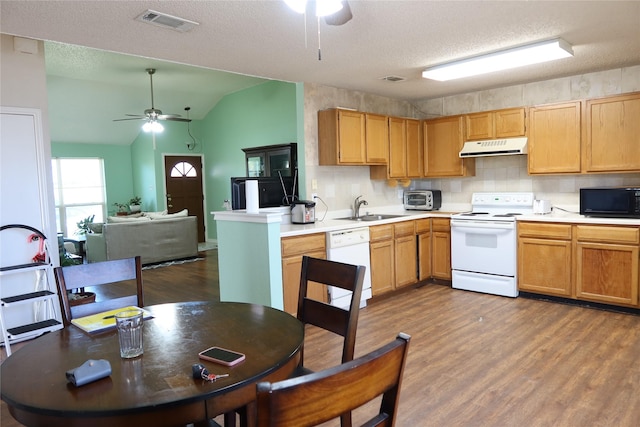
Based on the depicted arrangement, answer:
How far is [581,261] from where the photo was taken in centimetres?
417

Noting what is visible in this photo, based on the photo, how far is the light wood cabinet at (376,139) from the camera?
486 cm

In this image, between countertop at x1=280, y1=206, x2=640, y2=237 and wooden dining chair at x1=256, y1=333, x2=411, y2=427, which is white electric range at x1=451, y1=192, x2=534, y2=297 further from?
wooden dining chair at x1=256, y1=333, x2=411, y2=427

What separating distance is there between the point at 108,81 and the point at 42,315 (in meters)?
5.16

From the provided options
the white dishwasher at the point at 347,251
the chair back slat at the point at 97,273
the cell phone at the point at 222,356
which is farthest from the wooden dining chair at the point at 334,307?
the white dishwasher at the point at 347,251

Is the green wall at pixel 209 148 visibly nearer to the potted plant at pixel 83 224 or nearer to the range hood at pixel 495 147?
the potted plant at pixel 83 224

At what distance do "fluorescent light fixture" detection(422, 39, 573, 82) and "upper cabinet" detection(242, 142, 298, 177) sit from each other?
288cm

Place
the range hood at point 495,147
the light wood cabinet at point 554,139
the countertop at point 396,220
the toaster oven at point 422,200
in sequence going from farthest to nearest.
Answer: the toaster oven at point 422,200, the range hood at point 495,147, the light wood cabinet at point 554,139, the countertop at point 396,220

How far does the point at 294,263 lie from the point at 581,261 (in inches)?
111

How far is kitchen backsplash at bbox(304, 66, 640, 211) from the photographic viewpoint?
453 centimetres

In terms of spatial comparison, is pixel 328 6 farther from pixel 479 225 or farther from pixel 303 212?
pixel 479 225

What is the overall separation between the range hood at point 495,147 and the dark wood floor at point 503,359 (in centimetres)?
161

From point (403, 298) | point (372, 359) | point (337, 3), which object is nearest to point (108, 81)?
point (403, 298)

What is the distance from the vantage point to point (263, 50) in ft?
11.4

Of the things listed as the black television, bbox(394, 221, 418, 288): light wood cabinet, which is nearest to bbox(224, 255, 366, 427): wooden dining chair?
the black television
